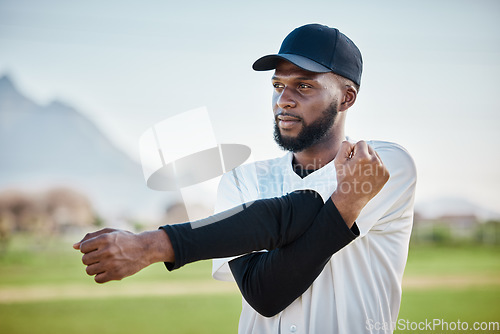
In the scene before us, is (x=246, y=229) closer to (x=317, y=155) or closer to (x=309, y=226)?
(x=309, y=226)

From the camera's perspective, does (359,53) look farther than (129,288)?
No

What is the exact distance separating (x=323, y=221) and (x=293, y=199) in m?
0.10

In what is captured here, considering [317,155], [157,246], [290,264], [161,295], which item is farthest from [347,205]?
[161,295]

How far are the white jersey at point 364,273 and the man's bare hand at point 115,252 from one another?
0.52 m

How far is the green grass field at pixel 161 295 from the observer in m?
15.4

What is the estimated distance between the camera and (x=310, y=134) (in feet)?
5.67

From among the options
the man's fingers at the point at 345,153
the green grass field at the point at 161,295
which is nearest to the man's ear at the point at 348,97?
the man's fingers at the point at 345,153

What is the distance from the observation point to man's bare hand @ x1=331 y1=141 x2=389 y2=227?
1.18 metres

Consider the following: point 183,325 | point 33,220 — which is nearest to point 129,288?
point 183,325

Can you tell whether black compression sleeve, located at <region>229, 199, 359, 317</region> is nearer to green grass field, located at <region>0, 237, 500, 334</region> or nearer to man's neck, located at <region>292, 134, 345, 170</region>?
man's neck, located at <region>292, 134, 345, 170</region>

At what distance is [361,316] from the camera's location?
1.48m

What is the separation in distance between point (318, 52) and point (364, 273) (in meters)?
0.76

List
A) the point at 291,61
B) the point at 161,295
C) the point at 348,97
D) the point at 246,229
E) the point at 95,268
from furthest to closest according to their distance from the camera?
the point at 161,295 → the point at 348,97 → the point at 291,61 → the point at 246,229 → the point at 95,268

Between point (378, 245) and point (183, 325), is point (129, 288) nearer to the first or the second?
point (183, 325)
